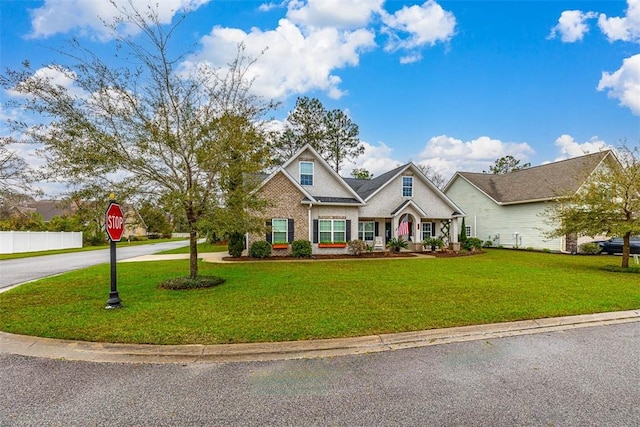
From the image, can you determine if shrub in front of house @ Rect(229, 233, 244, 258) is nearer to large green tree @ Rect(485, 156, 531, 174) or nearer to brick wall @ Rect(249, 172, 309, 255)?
brick wall @ Rect(249, 172, 309, 255)

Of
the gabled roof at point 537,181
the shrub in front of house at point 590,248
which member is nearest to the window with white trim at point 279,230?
the gabled roof at point 537,181

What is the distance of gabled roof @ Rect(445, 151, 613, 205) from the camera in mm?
22875

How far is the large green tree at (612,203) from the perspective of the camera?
13.5m

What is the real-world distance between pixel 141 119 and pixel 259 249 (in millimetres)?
9943

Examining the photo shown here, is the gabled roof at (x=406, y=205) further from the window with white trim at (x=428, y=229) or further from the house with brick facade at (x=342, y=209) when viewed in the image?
the window with white trim at (x=428, y=229)

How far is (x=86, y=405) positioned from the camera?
139 inches

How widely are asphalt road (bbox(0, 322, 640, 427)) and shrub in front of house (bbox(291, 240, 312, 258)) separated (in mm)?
13745

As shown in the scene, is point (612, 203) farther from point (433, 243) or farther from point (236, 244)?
point (236, 244)

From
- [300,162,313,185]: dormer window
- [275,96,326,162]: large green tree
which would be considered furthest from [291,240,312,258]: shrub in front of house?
[275,96,326,162]: large green tree

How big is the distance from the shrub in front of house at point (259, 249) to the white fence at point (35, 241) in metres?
22.1

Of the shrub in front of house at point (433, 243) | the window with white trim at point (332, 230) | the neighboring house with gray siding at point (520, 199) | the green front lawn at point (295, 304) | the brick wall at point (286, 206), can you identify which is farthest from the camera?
the neighboring house with gray siding at point (520, 199)

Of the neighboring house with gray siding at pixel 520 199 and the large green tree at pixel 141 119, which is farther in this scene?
the neighboring house with gray siding at pixel 520 199

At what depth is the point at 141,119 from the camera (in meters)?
9.65

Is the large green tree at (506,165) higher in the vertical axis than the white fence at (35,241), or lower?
higher
